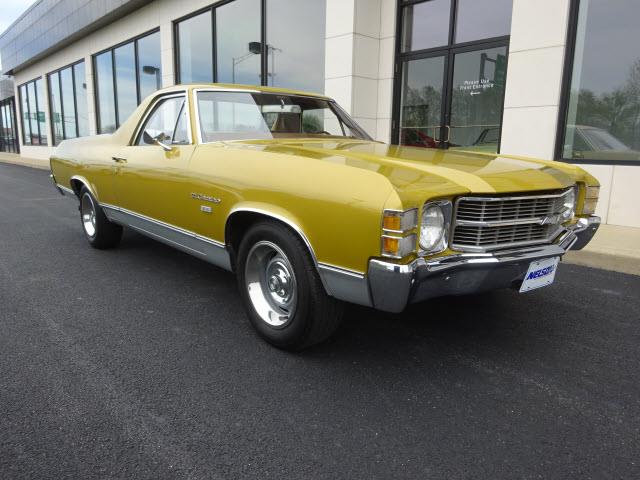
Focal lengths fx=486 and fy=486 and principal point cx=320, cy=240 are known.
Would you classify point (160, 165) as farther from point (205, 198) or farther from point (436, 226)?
point (436, 226)

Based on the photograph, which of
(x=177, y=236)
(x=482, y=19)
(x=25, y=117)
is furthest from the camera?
(x=25, y=117)

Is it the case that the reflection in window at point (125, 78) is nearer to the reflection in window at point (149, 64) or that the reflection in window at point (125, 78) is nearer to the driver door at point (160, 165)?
the reflection in window at point (149, 64)

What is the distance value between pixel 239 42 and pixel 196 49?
87.7 inches

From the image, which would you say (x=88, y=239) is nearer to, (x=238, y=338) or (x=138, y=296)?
(x=138, y=296)

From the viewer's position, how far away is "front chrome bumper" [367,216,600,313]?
2.24 m

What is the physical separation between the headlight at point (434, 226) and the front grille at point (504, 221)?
0.07m

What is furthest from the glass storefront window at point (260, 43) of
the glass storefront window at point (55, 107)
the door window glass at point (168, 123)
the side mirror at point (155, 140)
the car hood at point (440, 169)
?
the glass storefront window at point (55, 107)

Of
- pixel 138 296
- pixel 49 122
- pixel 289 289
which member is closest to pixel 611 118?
pixel 289 289

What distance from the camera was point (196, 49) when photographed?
13.9 metres

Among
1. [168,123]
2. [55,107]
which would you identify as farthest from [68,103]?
[168,123]

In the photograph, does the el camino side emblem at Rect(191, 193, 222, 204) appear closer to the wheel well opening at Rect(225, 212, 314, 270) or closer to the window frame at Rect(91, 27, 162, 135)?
the wheel well opening at Rect(225, 212, 314, 270)

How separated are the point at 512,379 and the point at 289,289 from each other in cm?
135

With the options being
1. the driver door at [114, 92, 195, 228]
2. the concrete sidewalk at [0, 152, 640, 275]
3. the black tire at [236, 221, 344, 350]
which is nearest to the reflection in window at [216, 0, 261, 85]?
the driver door at [114, 92, 195, 228]

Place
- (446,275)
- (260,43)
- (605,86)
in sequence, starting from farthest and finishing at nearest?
(260,43), (605,86), (446,275)
